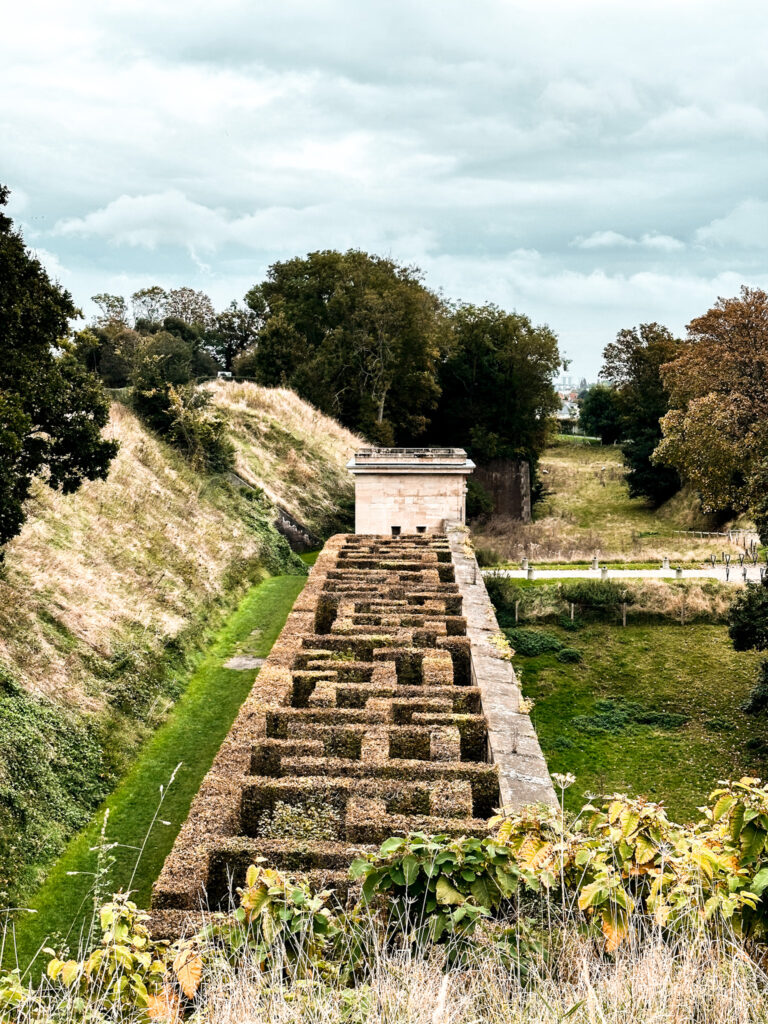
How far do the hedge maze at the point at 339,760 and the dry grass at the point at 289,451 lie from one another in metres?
16.8

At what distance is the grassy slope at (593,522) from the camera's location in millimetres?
30453

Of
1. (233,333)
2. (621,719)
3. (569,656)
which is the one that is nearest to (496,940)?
(621,719)

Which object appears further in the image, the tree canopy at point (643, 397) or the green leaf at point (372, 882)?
the tree canopy at point (643, 397)

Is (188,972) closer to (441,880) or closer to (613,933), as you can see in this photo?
(441,880)

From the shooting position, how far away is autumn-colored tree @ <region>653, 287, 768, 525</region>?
22.3m

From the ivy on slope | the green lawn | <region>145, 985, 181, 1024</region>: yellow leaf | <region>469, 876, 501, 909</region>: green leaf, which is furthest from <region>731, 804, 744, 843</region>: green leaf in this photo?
the ivy on slope

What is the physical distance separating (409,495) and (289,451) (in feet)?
32.8

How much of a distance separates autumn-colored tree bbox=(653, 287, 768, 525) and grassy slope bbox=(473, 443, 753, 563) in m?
4.70

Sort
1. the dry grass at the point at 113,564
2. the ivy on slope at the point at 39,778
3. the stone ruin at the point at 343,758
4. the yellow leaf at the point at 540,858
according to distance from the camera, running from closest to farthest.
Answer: the yellow leaf at the point at 540,858
the stone ruin at the point at 343,758
the ivy on slope at the point at 39,778
the dry grass at the point at 113,564

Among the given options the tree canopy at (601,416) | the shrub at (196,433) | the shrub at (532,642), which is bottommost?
the shrub at (532,642)

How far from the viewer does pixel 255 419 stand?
3262 centimetres

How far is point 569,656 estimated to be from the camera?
65.0 ft

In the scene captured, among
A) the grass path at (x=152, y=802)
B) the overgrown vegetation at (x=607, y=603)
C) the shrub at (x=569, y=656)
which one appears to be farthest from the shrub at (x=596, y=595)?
the grass path at (x=152, y=802)

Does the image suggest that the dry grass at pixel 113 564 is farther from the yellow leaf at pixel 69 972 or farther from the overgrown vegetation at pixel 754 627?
the overgrown vegetation at pixel 754 627
